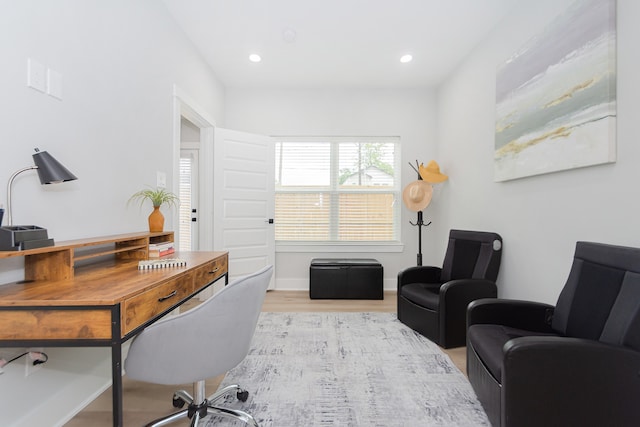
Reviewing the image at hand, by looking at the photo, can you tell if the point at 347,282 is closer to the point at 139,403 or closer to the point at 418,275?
the point at 418,275

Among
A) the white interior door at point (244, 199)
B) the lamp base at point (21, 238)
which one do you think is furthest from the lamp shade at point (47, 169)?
the white interior door at point (244, 199)

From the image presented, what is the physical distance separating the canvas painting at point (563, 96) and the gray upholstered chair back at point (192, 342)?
207cm

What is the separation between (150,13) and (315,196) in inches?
106

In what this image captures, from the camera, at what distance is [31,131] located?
1379 millimetres

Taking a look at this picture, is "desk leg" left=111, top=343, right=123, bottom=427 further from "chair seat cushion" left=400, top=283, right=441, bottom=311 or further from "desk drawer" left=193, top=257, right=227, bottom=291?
"chair seat cushion" left=400, top=283, right=441, bottom=311

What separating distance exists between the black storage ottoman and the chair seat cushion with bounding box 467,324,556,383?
1987 mm

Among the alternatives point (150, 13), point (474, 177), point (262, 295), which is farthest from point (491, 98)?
point (150, 13)

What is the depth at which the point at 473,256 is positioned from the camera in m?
2.83

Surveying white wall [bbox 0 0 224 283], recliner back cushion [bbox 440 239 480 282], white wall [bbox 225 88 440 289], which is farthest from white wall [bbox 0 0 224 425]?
recliner back cushion [bbox 440 239 480 282]

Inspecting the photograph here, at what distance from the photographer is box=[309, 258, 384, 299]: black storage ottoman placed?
149 inches

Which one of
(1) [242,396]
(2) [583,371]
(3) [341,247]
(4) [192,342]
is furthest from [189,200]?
(2) [583,371]

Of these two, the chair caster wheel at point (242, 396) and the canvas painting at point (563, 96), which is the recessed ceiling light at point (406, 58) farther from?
the chair caster wheel at point (242, 396)

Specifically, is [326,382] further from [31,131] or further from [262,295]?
[31,131]

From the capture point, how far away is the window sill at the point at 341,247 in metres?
4.18
